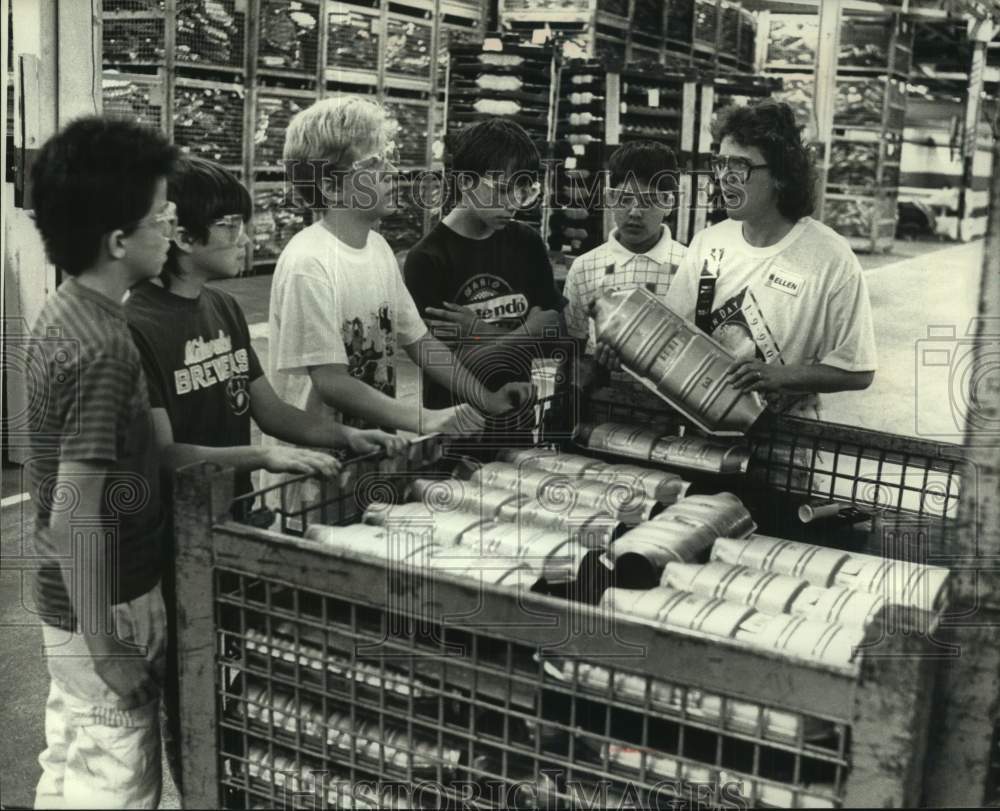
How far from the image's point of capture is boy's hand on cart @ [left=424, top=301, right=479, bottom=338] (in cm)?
302

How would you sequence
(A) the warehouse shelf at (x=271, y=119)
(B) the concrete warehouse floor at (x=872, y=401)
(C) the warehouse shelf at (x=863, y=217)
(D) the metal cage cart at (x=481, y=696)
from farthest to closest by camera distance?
(C) the warehouse shelf at (x=863, y=217) < (A) the warehouse shelf at (x=271, y=119) < (B) the concrete warehouse floor at (x=872, y=401) < (D) the metal cage cart at (x=481, y=696)

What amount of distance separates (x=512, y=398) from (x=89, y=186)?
101 centimetres

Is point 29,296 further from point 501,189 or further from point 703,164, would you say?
point 703,164

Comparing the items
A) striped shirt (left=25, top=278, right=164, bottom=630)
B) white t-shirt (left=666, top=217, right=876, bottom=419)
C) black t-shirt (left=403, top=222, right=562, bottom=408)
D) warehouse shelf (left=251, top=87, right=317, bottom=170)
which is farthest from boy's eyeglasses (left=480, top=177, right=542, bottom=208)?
warehouse shelf (left=251, top=87, right=317, bottom=170)

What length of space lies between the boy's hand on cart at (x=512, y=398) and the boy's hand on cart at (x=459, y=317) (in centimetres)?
68

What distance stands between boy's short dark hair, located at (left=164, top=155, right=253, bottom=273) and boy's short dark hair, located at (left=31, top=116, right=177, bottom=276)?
30 cm

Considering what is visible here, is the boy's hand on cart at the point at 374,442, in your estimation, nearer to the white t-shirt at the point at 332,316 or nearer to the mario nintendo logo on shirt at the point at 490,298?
the white t-shirt at the point at 332,316

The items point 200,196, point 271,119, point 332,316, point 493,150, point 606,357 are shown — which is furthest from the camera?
point 271,119

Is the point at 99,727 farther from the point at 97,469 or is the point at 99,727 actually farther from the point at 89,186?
the point at 89,186

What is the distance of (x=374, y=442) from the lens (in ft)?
6.69

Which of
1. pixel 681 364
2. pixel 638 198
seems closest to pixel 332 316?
pixel 681 364

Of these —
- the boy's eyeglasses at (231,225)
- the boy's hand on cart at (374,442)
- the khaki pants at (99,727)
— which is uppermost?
A: the boy's eyeglasses at (231,225)

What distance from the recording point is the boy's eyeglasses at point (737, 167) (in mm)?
2709

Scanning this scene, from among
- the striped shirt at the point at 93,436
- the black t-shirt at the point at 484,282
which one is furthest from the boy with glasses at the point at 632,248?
the striped shirt at the point at 93,436
